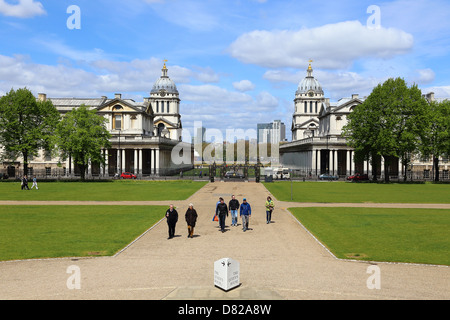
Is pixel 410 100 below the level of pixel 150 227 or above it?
above

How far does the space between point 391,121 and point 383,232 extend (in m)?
45.3

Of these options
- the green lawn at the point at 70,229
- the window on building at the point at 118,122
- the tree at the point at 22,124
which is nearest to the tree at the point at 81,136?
the tree at the point at 22,124

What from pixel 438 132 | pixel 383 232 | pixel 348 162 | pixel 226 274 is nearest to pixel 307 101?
pixel 348 162

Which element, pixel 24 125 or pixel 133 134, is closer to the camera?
pixel 24 125

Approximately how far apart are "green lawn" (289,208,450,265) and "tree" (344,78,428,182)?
33.4 metres

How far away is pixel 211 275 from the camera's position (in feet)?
44.9

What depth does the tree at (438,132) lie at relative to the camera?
208 feet

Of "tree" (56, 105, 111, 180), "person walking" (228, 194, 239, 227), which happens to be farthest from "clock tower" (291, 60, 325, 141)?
"person walking" (228, 194, 239, 227)

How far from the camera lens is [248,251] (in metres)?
17.7

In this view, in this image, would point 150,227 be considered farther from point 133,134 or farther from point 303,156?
point 303,156

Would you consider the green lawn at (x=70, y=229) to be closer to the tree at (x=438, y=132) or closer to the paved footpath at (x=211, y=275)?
the paved footpath at (x=211, y=275)

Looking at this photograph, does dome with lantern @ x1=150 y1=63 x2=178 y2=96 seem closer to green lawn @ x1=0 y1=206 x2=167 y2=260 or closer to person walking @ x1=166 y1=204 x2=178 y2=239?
green lawn @ x1=0 y1=206 x2=167 y2=260

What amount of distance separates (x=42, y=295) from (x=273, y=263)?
815cm
